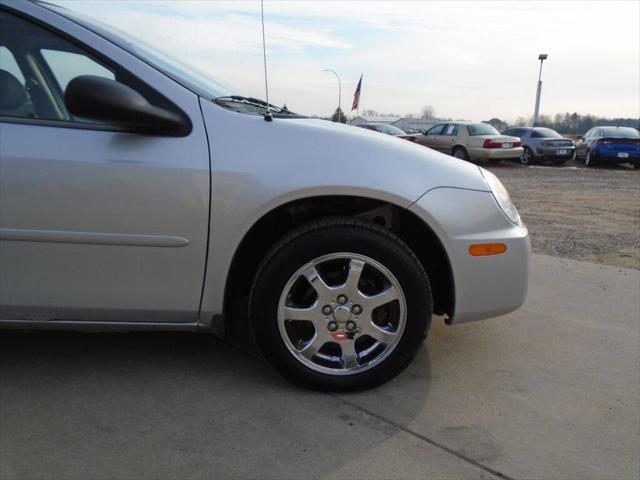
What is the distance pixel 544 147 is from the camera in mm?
16922

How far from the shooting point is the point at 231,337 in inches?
113

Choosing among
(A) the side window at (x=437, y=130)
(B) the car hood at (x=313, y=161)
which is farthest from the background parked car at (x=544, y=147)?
(B) the car hood at (x=313, y=161)

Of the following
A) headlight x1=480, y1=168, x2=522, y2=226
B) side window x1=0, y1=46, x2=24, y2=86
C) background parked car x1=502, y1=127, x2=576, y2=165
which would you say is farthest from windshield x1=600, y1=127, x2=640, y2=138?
side window x1=0, y1=46, x2=24, y2=86

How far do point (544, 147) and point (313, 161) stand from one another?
16513mm

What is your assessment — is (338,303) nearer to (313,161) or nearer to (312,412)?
(312,412)

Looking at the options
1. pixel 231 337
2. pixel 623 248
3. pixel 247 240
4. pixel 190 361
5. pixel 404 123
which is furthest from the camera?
pixel 404 123

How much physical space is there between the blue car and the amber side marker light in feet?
51.4

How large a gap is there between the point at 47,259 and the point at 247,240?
792mm

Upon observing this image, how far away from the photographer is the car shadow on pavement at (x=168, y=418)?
188 cm

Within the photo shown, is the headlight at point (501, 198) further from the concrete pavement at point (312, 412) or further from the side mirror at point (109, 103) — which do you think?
the side mirror at point (109, 103)

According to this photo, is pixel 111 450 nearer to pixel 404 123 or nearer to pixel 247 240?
pixel 247 240

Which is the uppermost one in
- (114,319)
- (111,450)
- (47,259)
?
(47,259)

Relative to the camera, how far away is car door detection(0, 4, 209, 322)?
6.81 ft

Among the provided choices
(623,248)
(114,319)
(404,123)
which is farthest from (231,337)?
(404,123)
